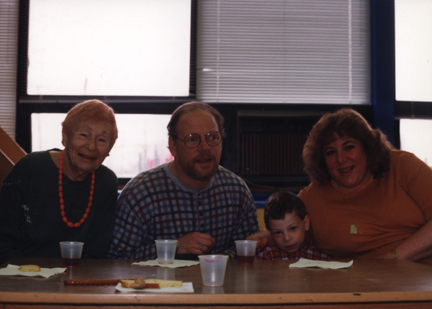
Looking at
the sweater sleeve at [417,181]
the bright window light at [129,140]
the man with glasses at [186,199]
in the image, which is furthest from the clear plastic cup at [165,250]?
the bright window light at [129,140]

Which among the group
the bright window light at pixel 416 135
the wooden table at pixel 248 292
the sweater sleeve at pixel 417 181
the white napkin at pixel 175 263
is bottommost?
the white napkin at pixel 175 263

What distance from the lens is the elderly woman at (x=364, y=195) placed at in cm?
217

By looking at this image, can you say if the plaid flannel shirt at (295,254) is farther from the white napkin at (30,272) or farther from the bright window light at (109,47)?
the bright window light at (109,47)

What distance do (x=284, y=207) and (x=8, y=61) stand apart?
2522mm

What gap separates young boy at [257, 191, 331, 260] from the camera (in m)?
2.27

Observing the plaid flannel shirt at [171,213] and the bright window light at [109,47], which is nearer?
the plaid flannel shirt at [171,213]

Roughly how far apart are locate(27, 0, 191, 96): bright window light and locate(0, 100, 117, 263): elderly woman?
1416 mm

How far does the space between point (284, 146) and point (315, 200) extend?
3.49 ft

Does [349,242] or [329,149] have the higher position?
[329,149]

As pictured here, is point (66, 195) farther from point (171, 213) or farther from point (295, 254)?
point (295, 254)

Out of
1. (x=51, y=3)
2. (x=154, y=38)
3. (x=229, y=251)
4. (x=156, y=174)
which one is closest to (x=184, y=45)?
(x=154, y=38)

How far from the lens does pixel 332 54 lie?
3594mm

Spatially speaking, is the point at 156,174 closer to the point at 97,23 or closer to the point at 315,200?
the point at 315,200

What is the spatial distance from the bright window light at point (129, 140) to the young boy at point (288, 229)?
1.38 m
